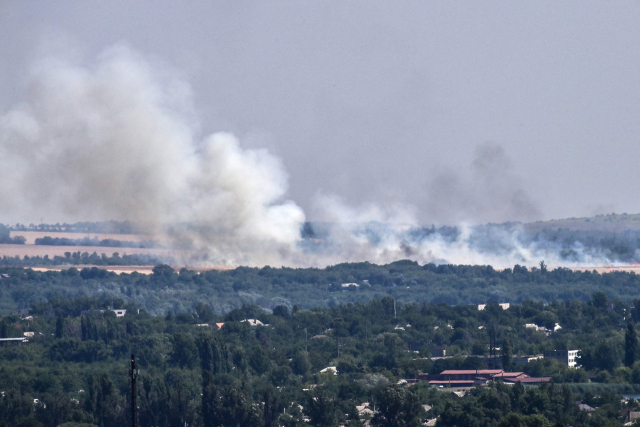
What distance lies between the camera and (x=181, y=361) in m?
109

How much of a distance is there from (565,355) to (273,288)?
85499 millimetres

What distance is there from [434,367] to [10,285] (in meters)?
94.2

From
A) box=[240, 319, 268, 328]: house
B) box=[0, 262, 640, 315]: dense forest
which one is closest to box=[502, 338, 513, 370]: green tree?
box=[240, 319, 268, 328]: house

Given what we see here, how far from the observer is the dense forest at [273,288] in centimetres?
17912

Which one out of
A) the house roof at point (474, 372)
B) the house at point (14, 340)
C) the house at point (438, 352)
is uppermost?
the house at point (14, 340)

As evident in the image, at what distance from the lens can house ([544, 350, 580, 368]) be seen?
11181 cm

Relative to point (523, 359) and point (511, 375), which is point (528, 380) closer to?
point (511, 375)

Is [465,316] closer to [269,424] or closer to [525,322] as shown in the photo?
[525,322]

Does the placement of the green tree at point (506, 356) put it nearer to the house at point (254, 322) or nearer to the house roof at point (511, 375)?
the house roof at point (511, 375)

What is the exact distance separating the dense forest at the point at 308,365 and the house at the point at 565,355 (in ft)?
7.00

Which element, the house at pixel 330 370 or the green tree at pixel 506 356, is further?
the house at pixel 330 370

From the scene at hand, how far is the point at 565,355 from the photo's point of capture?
113 meters

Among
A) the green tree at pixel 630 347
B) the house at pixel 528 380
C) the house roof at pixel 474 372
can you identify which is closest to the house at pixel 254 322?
the house roof at pixel 474 372

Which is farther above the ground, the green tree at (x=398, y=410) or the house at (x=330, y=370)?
the house at (x=330, y=370)
